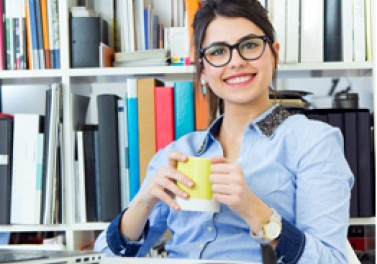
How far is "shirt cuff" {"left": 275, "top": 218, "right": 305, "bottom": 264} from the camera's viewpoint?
1057mm

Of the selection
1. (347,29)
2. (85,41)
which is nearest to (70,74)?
(85,41)

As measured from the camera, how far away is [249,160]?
4.29ft

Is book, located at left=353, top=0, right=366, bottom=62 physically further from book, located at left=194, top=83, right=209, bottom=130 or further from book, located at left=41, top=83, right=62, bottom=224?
book, located at left=41, top=83, right=62, bottom=224

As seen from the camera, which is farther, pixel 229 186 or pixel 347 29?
pixel 347 29

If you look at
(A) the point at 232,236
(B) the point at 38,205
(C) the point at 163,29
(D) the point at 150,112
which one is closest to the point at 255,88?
→ (A) the point at 232,236

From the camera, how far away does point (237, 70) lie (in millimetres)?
1311

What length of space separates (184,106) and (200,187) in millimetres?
791

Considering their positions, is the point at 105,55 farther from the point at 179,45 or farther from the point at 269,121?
the point at 269,121

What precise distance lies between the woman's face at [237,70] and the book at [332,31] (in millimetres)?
496

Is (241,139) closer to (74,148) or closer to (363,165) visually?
(363,165)

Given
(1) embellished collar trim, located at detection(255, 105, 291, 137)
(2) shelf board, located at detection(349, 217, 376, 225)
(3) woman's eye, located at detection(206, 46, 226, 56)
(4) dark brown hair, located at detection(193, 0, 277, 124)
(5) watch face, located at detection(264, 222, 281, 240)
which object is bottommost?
(2) shelf board, located at detection(349, 217, 376, 225)

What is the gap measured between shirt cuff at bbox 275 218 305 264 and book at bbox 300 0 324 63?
2.78ft

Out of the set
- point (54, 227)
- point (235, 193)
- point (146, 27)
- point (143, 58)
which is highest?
point (146, 27)

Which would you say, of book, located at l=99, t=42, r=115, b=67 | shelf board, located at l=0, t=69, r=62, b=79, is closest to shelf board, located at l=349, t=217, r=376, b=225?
book, located at l=99, t=42, r=115, b=67
